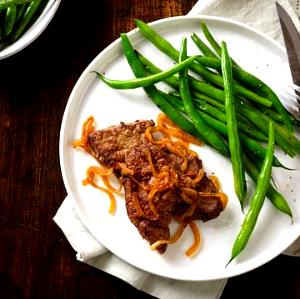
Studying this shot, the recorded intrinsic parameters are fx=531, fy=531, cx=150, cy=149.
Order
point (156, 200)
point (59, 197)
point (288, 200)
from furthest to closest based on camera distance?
point (59, 197) → point (288, 200) → point (156, 200)

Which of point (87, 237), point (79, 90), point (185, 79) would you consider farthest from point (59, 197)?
point (185, 79)

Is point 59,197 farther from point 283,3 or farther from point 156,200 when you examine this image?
point 283,3

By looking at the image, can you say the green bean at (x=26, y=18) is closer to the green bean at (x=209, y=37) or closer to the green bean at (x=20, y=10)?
the green bean at (x=20, y=10)

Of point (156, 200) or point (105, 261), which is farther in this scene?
point (105, 261)

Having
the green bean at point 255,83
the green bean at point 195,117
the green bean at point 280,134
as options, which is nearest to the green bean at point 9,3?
the green bean at point 195,117

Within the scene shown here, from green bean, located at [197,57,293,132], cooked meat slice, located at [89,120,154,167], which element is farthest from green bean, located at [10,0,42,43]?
green bean, located at [197,57,293,132]

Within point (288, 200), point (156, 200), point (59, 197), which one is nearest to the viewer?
point (156, 200)
